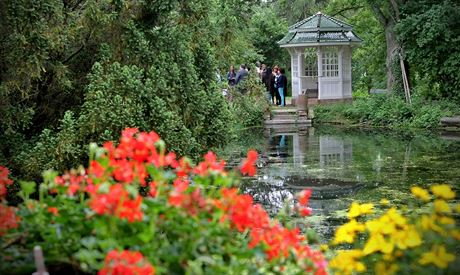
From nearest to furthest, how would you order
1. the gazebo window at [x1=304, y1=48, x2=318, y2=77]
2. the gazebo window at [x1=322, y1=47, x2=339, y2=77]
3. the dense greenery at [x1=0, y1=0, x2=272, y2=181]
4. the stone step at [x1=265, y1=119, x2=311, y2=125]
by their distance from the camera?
the dense greenery at [x1=0, y1=0, x2=272, y2=181] < the stone step at [x1=265, y1=119, x2=311, y2=125] < the gazebo window at [x1=322, y1=47, x2=339, y2=77] < the gazebo window at [x1=304, y1=48, x2=318, y2=77]

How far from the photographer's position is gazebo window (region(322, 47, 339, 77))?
90.0 feet

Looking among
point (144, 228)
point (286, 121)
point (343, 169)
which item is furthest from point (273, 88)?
point (144, 228)

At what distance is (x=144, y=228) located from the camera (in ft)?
8.21

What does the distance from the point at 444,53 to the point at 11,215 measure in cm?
2030

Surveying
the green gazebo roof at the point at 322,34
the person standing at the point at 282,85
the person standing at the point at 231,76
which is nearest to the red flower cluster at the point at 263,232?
the person standing at the point at 231,76

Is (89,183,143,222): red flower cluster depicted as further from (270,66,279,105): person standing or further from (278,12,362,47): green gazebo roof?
(278,12,362,47): green gazebo roof

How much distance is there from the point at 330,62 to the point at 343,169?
50.6 feet

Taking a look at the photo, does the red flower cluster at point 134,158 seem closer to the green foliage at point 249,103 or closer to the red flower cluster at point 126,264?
the red flower cluster at point 126,264

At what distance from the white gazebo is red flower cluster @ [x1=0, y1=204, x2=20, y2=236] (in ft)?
80.3

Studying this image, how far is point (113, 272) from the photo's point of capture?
2.29 m

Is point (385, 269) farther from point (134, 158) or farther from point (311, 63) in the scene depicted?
point (311, 63)

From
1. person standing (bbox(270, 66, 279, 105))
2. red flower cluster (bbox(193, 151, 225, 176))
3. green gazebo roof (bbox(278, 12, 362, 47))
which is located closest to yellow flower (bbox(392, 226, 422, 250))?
red flower cluster (bbox(193, 151, 225, 176))

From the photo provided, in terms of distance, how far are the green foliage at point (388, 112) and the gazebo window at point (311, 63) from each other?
5.37 m

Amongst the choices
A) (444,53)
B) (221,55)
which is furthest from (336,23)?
(221,55)
